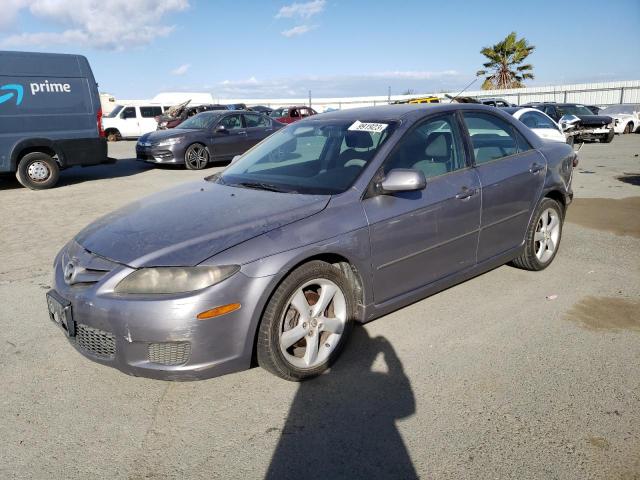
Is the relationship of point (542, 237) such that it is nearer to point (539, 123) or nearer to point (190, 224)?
point (190, 224)

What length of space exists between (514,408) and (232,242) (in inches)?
70.6

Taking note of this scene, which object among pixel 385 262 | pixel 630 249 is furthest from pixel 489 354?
pixel 630 249

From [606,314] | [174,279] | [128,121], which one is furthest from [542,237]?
[128,121]

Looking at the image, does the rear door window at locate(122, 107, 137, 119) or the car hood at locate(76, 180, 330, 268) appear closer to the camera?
the car hood at locate(76, 180, 330, 268)

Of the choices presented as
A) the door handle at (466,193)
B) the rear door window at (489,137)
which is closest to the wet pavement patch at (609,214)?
the rear door window at (489,137)

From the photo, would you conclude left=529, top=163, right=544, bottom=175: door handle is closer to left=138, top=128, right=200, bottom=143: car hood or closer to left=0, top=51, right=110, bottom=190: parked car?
left=0, top=51, right=110, bottom=190: parked car

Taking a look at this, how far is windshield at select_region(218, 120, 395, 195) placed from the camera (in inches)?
138

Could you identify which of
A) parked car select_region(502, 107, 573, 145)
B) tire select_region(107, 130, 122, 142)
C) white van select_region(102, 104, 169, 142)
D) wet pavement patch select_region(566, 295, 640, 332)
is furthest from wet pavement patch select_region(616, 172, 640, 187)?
tire select_region(107, 130, 122, 142)

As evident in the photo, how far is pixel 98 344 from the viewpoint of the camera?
9.16 feet

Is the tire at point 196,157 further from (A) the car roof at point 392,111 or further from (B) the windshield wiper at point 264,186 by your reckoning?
(B) the windshield wiper at point 264,186

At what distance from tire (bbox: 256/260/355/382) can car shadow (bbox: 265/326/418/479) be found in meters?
0.14

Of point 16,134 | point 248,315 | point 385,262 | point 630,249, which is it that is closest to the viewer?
point 248,315

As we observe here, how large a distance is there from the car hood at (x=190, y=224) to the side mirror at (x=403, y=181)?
422mm

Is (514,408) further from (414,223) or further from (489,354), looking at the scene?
(414,223)
